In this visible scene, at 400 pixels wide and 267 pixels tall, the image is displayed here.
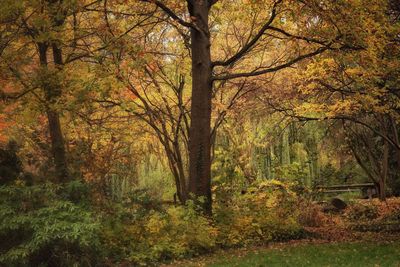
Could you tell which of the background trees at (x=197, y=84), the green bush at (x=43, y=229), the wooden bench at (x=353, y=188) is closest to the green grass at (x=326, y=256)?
the background trees at (x=197, y=84)

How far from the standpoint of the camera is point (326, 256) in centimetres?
977

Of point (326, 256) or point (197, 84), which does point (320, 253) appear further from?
point (197, 84)

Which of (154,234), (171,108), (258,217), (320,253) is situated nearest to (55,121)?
(154,234)

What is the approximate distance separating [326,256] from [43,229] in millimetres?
5707

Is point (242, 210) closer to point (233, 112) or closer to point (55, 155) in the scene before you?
point (55, 155)

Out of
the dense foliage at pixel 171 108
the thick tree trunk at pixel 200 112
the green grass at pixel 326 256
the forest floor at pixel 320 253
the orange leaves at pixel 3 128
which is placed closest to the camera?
the dense foliage at pixel 171 108

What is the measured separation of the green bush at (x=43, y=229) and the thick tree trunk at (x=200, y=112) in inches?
167

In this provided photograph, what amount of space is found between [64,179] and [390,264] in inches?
261

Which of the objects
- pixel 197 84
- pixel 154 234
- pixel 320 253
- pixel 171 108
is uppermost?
pixel 171 108

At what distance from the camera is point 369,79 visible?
1202 centimetres

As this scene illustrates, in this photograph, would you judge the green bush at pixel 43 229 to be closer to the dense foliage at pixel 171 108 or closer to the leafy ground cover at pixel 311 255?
the dense foliage at pixel 171 108

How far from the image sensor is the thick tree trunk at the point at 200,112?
1230 cm

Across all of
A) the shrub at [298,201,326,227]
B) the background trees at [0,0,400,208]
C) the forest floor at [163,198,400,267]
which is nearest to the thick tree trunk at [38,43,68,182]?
the background trees at [0,0,400,208]

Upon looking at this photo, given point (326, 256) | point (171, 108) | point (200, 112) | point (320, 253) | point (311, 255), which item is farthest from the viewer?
point (171, 108)
